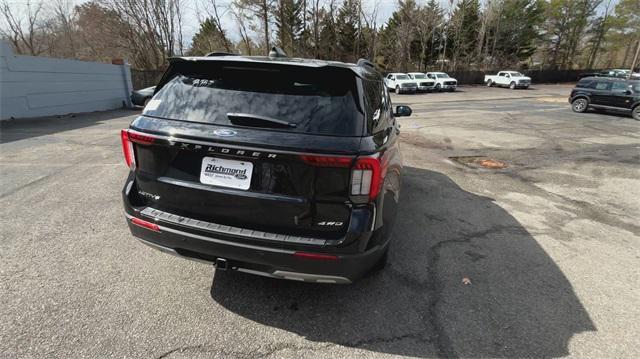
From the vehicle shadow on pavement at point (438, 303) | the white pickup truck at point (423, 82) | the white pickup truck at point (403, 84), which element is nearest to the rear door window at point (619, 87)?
the white pickup truck at point (403, 84)

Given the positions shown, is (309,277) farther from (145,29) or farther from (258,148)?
(145,29)

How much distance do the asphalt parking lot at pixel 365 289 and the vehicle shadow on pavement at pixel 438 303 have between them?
0.01 m

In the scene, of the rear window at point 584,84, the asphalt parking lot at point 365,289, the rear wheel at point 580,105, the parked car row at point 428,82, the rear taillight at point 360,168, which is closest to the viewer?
the rear taillight at point 360,168

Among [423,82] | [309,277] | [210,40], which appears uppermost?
[210,40]

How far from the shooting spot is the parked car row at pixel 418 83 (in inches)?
1179

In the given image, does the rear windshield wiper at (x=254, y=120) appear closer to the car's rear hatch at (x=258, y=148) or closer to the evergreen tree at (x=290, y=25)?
the car's rear hatch at (x=258, y=148)

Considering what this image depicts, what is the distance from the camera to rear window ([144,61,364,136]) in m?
2.22

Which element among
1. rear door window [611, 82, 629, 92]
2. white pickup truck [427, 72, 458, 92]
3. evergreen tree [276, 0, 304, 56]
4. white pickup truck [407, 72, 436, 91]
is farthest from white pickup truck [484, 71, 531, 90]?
evergreen tree [276, 0, 304, 56]

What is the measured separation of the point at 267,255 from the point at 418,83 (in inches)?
1229

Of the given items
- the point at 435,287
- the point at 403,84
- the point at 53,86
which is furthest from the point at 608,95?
the point at 53,86

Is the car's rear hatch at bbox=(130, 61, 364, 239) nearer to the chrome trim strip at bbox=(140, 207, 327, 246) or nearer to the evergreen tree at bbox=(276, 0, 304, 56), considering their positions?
the chrome trim strip at bbox=(140, 207, 327, 246)

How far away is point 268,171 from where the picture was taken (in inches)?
86.3

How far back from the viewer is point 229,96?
94.7 inches

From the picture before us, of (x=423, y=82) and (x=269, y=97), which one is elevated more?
(x=269, y=97)
